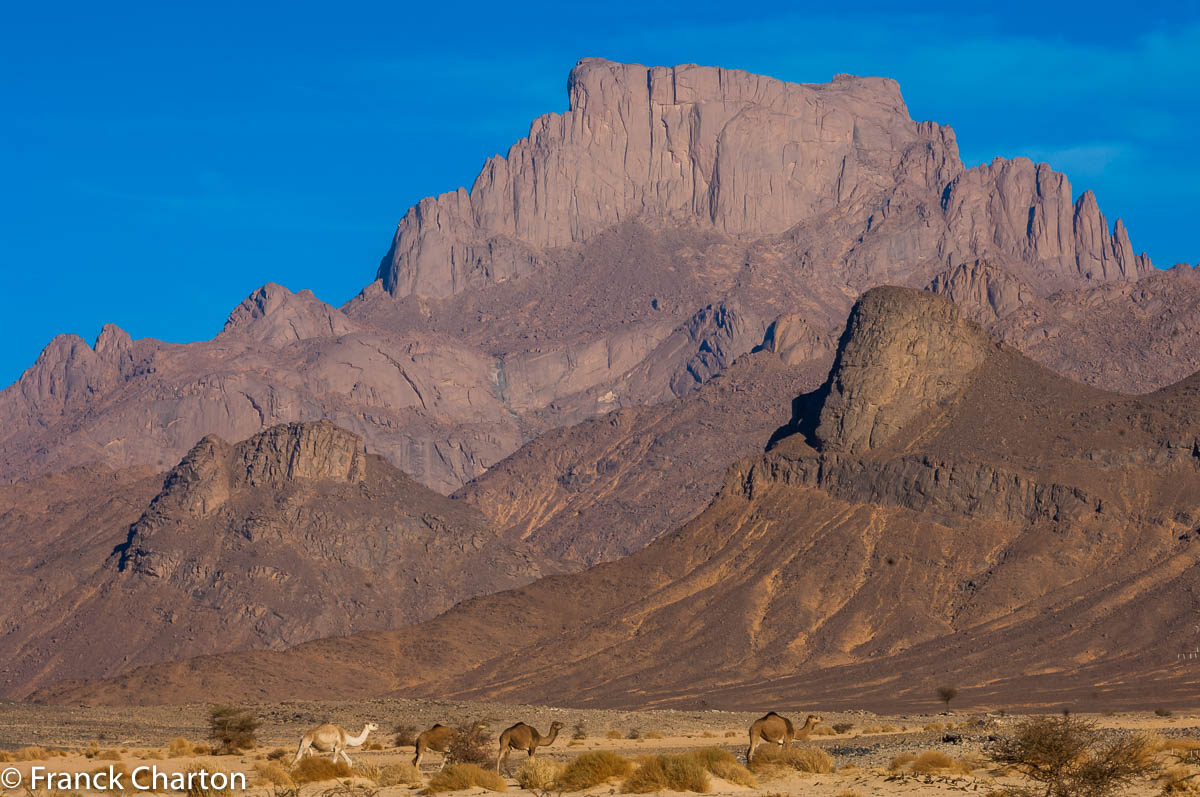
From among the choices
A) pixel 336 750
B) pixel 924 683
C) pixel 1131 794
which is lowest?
pixel 1131 794

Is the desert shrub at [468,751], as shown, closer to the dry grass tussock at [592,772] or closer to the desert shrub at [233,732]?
the dry grass tussock at [592,772]

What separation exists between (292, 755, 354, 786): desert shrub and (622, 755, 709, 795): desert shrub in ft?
29.8

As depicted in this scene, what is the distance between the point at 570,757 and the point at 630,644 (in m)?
134

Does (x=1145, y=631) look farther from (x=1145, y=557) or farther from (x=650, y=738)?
(x=650, y=738)

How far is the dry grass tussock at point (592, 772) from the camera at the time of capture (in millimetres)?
46438

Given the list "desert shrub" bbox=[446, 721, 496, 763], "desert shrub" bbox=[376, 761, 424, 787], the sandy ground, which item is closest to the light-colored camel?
"desert shrub" bbox=[376, 761, 424, 787]

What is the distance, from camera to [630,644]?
199 metres

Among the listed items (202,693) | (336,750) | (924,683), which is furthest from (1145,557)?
(336,750)

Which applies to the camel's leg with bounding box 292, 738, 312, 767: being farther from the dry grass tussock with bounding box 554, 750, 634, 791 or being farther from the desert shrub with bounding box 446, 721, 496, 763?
the dry grass tussock with bounding box 554, 750, 634, 791

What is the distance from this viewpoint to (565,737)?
277ft

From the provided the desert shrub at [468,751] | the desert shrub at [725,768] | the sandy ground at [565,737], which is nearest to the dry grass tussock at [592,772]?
the sandy ground at [565,737]

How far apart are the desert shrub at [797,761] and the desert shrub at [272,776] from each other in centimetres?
1273

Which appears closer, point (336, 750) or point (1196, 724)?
point (336, 750)

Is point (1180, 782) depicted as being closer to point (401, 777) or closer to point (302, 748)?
point (401, 777)
